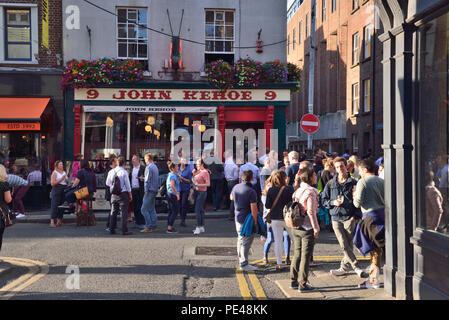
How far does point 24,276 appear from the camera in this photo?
7.53 metres

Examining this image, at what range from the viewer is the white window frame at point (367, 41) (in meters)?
27.8

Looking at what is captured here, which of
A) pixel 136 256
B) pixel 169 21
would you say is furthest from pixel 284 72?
pixel 136 256

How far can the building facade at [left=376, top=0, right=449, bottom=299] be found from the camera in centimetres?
567

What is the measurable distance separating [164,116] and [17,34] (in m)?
6.31

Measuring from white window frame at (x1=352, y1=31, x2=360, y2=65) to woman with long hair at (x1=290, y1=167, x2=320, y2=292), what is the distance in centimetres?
2488

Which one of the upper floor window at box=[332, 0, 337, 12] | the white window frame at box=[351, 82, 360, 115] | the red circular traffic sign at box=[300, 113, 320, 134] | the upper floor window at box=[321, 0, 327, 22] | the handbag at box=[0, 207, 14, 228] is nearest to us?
the handbag at box=[0, 207, 14, 228]

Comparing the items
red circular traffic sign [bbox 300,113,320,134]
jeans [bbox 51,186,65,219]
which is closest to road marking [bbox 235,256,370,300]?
jeans [bbox 51,186,65,219]

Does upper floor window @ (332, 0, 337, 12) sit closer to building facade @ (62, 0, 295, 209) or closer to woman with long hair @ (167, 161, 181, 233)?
building facade @ (62, 0, 295, 209)

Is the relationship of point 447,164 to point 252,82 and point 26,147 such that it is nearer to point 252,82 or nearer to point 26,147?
point 252,82

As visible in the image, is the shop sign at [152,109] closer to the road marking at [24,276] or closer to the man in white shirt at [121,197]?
the man in white shirt at [121,197]

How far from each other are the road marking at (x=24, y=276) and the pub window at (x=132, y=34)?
38.4ft

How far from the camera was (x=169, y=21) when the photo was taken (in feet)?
61.4

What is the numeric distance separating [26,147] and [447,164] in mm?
16062

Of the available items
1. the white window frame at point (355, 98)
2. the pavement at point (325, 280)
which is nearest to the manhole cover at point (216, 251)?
the pavement at point (325, 280)
